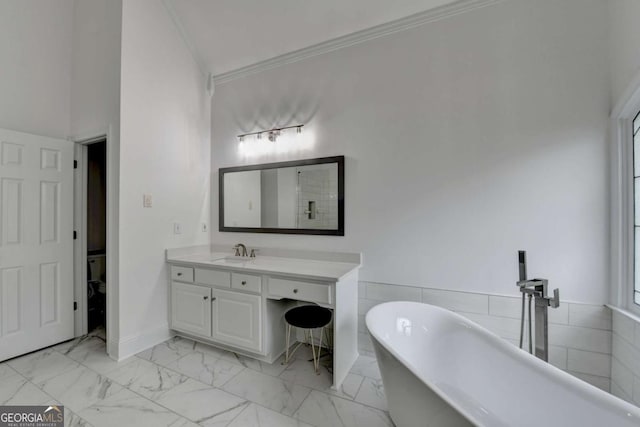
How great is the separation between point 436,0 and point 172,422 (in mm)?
3374

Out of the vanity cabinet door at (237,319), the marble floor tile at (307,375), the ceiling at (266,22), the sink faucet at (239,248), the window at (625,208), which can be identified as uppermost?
the ceiling at (266,22)

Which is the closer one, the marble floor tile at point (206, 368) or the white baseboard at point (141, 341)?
the marble floor tile at point (206, 368)

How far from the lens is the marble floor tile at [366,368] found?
2.04 metres

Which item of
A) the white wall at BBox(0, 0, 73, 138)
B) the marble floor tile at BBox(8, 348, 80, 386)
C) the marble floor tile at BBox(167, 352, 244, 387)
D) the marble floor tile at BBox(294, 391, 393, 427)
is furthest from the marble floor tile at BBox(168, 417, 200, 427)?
the white wall at BBox(0, 0, 73, 138)

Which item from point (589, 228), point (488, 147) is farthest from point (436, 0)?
point (589, 228)

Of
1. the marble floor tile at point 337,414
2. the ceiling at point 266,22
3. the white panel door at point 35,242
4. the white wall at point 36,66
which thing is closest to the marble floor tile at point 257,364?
the marble floor tile at point 337,414

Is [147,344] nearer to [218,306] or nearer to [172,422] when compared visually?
[218,306]

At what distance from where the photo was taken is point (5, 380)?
6.28 ft

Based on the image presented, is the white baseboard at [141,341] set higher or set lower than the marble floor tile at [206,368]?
higher

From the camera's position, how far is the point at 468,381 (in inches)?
63.5

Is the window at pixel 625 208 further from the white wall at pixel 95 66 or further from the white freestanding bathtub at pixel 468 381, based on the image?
the white wall at pixel 95 66

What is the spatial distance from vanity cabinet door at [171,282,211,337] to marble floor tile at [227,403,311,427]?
92 centimetres

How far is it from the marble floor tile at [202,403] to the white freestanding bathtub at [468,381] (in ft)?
3.17

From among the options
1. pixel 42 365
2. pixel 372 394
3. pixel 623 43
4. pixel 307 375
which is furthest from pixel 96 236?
pixel 623 43
